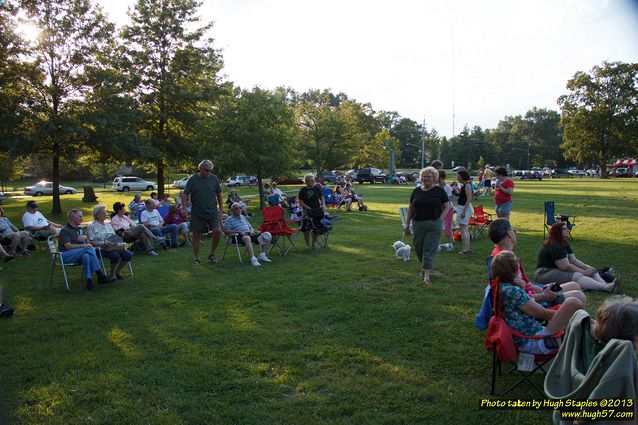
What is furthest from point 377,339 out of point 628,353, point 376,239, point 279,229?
point 376,239

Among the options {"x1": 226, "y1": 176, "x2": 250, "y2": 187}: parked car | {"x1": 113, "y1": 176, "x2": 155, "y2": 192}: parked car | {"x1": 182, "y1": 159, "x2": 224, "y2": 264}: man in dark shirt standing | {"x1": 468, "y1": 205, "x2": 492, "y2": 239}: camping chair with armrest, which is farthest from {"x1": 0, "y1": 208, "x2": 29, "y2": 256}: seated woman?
{"x1": 226, "y1": 176, "x2": 250, "y2": 187}: parked car

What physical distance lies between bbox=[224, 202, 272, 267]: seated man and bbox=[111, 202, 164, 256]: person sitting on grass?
1931 mm

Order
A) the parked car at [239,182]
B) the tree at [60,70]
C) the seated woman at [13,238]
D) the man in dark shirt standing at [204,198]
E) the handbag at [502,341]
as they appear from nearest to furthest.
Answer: the handbag at [502,341]
the man in dark shirt standing at [204,198]
the seated woman at [13,238]
the tree at [60,70]
the parked car at [239,182]

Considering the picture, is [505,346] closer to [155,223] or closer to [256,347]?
[256,347]

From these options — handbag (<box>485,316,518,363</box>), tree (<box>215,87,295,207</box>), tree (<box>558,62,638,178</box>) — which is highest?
tree (<box>558,62,638,178</box>)

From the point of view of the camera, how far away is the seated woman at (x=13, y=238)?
947 centimetres

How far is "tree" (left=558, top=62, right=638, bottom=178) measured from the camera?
5506 centimetres

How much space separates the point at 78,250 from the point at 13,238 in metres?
4.02

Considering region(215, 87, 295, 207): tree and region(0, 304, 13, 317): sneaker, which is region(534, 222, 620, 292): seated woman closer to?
region(0, 304, 13, 317): sneaker

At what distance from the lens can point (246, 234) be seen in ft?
28.8

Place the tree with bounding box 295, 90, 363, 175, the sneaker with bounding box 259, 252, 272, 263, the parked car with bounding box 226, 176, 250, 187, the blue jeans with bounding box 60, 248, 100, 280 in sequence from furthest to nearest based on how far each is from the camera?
1. the parked car with bounding box 226, 176, 250, 187
2. the tree with bounding box 295, 90, 363, 175
3. the sneaker with bounding box 259, 252, 272, 263
4. the blue jeans with bounding box 60, 248, 100, 280

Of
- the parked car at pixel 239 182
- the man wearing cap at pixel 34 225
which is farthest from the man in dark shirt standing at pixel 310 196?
the parked car at pixel 239 182

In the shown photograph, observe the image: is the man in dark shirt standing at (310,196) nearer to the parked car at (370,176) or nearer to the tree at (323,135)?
the tree at (323,135)

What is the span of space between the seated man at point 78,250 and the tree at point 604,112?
6265 centimetres
